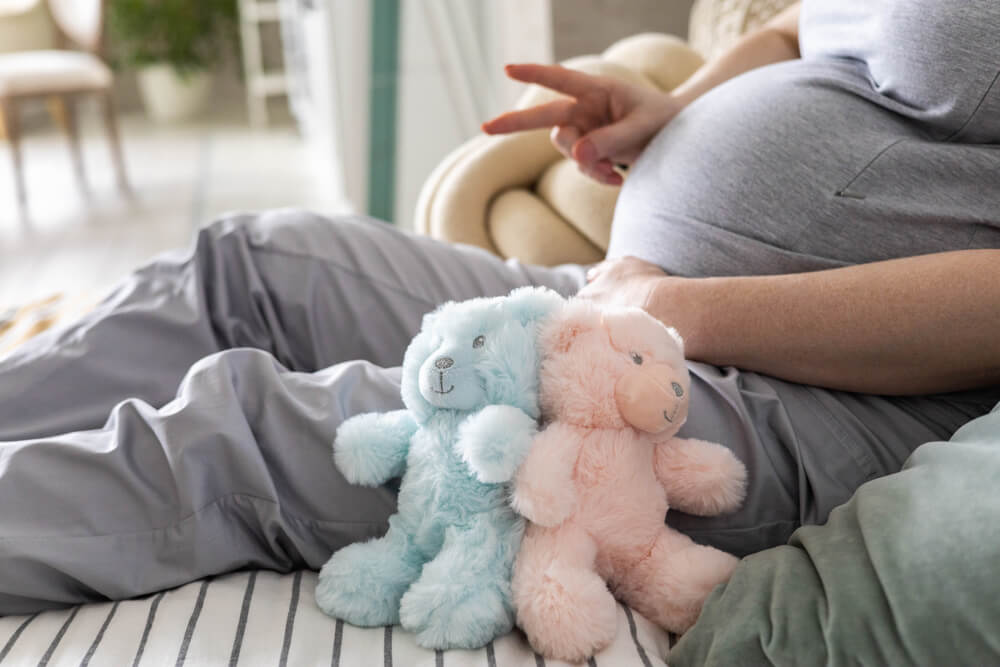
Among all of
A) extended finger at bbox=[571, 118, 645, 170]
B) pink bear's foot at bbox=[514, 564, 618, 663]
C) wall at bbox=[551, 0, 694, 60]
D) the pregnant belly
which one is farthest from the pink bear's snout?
wall at bbox=[551, 0, 694, 60]

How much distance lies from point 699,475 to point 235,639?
0.33 metres

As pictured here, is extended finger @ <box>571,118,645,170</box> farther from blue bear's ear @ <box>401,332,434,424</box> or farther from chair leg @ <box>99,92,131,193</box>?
chair leg @ <box>99,92,131,193</box>

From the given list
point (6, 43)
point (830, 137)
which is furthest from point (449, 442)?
point (6, 43)

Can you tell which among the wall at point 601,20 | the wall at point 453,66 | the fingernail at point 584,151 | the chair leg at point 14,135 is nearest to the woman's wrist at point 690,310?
the fingernail at point 584,151

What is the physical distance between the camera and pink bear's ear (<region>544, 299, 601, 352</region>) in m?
0.62

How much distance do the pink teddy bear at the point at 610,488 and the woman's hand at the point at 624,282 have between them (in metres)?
0.13

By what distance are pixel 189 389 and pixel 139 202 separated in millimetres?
2804

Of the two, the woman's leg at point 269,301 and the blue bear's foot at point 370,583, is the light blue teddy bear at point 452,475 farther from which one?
the woman's leg at point 269,301

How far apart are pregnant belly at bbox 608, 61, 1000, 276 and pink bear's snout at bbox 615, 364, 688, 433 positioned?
0.78 ft

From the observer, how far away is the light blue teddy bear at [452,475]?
59 cm

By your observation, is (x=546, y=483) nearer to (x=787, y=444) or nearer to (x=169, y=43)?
(x=787, y=444)

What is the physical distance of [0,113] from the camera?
121 inches

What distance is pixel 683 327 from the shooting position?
74cm

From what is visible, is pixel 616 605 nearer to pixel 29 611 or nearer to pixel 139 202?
pixel 29 611
